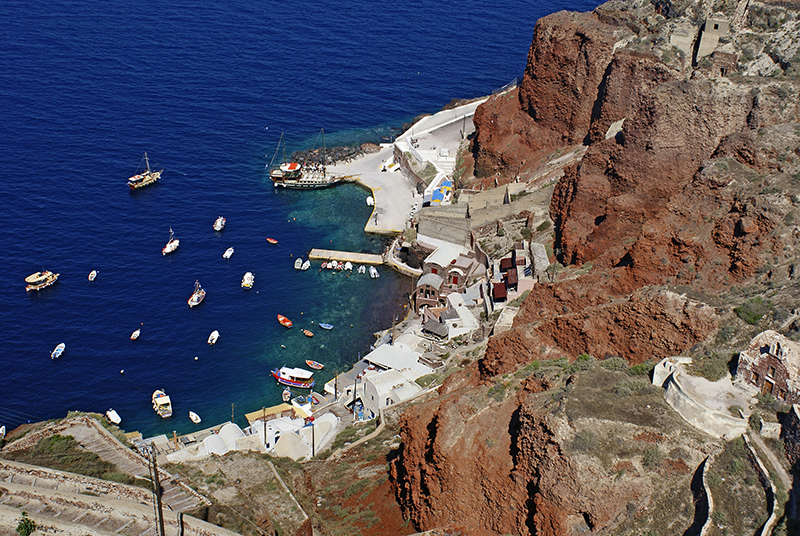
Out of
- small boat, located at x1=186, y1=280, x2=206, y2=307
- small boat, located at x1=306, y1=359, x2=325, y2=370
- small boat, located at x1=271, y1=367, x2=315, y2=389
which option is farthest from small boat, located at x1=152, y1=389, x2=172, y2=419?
small boat, located at x1=186, y1=280, x2=206, y2=307

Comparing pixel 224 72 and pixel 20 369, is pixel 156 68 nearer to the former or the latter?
pixel 224 72

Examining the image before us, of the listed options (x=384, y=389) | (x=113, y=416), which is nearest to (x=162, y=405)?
(x=113, y=416)

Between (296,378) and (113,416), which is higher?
(296,378)

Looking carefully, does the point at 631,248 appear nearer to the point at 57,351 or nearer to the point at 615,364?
the point at 615,364

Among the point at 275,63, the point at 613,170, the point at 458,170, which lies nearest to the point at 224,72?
the point at 275,63

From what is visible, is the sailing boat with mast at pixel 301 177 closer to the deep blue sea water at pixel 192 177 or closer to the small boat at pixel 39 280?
the deep blue sea water at pixel 192 177

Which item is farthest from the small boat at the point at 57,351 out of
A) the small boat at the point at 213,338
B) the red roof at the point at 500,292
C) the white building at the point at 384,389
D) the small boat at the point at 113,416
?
the red roof at the point at 500,292
